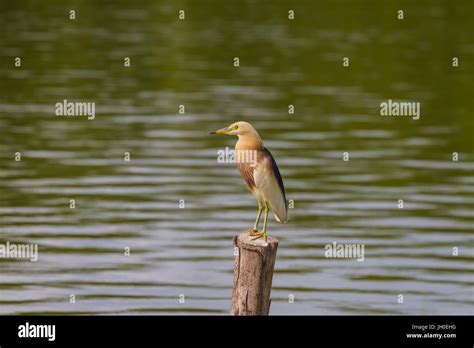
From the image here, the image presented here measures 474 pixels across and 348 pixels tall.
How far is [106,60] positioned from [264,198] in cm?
3620

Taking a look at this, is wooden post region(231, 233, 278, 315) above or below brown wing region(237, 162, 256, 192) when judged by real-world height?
below

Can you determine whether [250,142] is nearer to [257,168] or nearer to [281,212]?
[257,168]

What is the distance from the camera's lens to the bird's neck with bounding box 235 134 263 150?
49.0 ft

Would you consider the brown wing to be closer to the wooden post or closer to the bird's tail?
the bird's tail

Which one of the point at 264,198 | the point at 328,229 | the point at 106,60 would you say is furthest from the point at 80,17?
the point at 264,198

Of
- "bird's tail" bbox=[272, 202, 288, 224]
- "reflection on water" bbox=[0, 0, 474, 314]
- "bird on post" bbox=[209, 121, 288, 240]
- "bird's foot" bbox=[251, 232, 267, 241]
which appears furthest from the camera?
"reflection on water" bbox=[0, 0, 474, 314]

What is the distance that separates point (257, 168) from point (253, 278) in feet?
4.29

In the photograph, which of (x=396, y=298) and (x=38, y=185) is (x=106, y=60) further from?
(x=396, y=298)

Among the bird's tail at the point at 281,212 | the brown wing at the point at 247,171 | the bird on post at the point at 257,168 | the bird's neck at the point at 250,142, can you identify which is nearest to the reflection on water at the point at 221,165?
the bird's tail at the point at 281,212

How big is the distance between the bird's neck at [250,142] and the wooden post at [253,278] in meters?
1.06

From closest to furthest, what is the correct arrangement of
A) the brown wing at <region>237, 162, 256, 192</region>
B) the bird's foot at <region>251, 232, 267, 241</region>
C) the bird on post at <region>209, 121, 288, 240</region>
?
the bird on post at <region>209, 121, 288, 240</region> < the bird's foot at <region>251, 232, 267, 241</region> < the brown wing at <region>237, 162, 256, 192</region>

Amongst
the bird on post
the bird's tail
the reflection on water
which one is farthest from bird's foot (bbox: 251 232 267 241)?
the reflection on water

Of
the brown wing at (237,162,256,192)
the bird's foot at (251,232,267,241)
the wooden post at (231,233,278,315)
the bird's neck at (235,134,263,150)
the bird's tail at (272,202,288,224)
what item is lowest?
the wooden post at (231,233,278,315)

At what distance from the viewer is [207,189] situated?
104 ft
